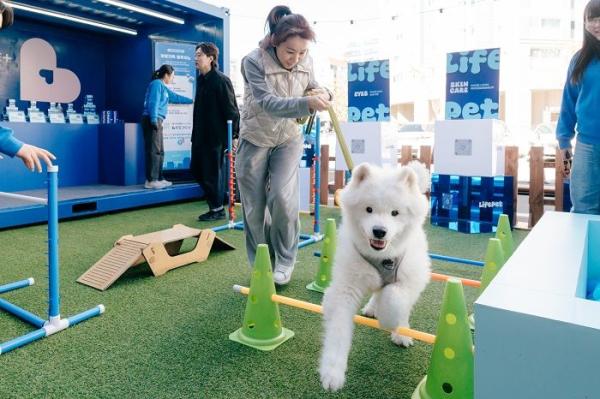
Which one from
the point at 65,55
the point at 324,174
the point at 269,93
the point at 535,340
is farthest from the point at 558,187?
the point at 65,55

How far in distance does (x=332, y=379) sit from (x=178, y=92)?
247 inches

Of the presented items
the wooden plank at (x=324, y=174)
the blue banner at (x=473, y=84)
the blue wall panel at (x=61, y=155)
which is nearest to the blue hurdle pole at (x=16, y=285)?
the blue wall panel at (x=61, y=155)

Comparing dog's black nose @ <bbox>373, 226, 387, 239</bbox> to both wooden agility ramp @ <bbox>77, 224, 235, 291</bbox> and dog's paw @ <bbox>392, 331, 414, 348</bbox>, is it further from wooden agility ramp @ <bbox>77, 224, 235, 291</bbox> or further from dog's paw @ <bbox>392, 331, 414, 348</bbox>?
wooden agility ramp @ <bbox>77, 224, 235, 291</bbox>

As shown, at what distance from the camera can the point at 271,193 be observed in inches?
114

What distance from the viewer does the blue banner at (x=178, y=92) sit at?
6980 mm

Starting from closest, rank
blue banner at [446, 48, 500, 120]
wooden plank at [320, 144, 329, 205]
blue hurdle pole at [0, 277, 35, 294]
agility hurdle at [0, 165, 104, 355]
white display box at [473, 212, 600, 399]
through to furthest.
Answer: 1. white display box at [473, 212, 600, 399]
2. agility hurdle at [0, 165, 104, 355]
3. blue hurdle pole at [0, 277, 35, 294]
4. blue banner at [446, 48, 500, 120]
5. wooden plank at [320, 144, 329, 205]

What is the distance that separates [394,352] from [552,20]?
554 inches

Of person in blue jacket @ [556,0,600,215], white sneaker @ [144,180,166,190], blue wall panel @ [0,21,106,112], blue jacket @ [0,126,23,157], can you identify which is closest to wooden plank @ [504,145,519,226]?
person in blue jacket @ [556,0,600,215]

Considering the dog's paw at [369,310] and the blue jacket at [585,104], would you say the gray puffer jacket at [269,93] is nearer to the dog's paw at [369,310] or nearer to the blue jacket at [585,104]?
the dog's paw at [369,310]

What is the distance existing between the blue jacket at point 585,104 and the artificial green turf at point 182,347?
1157 millimetres

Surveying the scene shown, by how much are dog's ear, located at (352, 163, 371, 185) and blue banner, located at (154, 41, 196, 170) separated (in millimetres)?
5491

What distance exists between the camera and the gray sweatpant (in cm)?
285

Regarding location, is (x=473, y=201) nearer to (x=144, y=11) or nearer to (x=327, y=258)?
(x=327, y=258)

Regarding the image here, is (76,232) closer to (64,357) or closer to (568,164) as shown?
(64,357)
